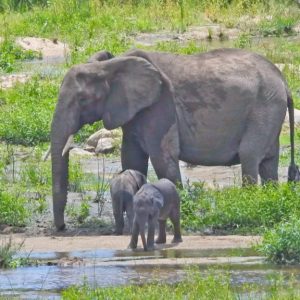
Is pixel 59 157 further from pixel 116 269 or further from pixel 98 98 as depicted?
pixel 116 269

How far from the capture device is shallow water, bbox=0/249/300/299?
11312 millimetres

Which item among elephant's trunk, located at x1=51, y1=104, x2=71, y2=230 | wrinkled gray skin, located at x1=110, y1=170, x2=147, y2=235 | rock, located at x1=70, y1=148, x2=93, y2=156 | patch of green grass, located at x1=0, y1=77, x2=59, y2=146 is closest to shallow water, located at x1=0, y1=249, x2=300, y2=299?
wrinkled gray skin, located at x1=110, y1=170, x2=147, y2=235

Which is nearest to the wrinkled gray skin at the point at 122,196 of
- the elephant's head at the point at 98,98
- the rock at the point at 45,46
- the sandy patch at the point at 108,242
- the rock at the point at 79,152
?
the sandy patch at the point at 108,242

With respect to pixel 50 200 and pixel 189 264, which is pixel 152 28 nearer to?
pixel 50 200

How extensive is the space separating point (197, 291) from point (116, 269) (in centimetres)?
199

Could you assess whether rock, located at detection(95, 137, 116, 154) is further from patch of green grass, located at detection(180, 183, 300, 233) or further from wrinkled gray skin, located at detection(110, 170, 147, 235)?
wrinkled gray skin, located at detection(110, 170, 147, 235)

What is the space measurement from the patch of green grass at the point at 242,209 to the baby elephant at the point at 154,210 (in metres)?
0.61

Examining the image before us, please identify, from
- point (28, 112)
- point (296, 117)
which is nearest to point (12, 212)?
point (28, 112)

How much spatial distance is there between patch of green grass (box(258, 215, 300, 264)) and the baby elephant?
4.40 ft

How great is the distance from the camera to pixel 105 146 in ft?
60.7

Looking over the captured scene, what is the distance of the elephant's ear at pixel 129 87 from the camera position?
49.6 ft

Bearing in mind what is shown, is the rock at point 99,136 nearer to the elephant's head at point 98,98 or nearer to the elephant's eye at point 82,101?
the elephant's head at point 98,98

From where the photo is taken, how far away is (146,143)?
49.9 feet

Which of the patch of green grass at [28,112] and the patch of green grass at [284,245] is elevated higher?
the patch of green grass at [284,245]
